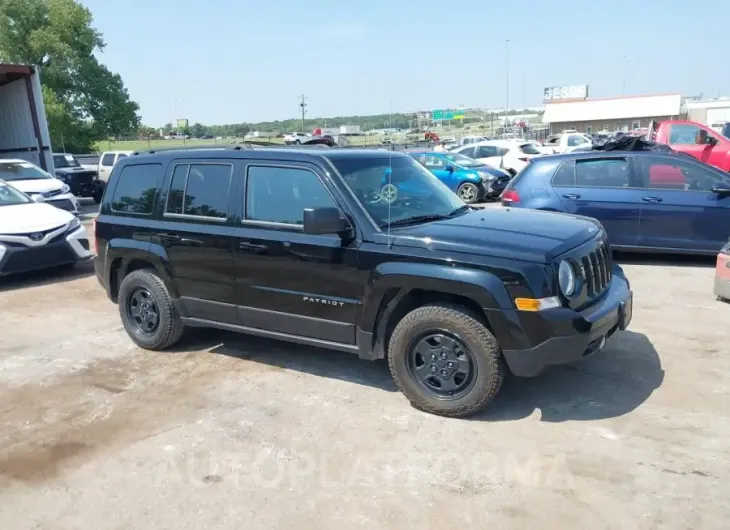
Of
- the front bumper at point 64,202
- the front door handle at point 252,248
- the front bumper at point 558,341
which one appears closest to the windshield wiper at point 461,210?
the front bumper at point 558,341

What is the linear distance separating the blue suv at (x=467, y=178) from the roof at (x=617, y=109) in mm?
58444

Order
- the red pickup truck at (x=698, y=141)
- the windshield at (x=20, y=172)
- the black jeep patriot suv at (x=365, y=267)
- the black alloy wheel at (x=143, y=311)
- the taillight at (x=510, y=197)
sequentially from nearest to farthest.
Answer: the black jeep patriot suv at (x=365, y=267) → the black alloy wheel at (x=143, y=311) → the taillight at (x=510, y=197) → the windshield at (x=20, y=172) → the red pickup truck at (x=698, y=141)

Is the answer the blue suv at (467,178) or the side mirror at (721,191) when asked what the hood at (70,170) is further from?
the side mirror at (721,191)

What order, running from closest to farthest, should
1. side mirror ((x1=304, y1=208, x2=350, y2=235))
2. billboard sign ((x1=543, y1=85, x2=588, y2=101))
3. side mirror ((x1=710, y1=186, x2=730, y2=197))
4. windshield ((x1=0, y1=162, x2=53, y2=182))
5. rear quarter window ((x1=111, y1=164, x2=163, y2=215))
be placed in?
side mirror ((x1=304, y1=208, x2=350, y2=235)), rear quarter window ((x1=111, y1=164, x2=163, y2=215)), side mirror ((x1=710, y1=186, x2=730, y2=197)), windshield ((x1=0, y1=162, x2=53, y2=182)), billboard sign ((x1=543, y1=85, x2=588, y2=101))

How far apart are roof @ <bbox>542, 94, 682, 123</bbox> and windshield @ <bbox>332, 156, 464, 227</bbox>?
70504 millimetres

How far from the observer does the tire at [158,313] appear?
19.4 feet

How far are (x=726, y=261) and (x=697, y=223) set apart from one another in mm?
2077

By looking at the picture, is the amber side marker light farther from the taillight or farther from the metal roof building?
the metal roof building

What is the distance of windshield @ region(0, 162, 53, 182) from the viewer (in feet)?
48.1

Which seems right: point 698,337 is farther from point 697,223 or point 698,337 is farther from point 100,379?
point 100,379

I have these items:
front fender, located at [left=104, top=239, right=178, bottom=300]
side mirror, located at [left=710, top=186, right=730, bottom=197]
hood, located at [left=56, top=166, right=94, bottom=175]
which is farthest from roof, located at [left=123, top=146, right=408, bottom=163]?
hood, located at [left=56, top=166, right=94, bottom=175]

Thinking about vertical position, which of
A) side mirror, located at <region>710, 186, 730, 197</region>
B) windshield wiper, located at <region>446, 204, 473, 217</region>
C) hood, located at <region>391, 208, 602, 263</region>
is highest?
windshield wiper, located at <region>446, 204, 473, 217</region>

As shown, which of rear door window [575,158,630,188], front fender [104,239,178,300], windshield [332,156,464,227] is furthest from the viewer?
rear door window [575,158,630,188]

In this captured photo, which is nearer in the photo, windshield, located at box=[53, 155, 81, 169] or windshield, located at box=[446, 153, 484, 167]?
windshield, located at box=[446, 153, 484, 167]
